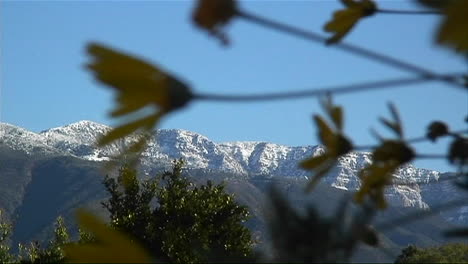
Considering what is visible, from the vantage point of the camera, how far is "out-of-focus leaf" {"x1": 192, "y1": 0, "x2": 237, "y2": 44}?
77 centimetres

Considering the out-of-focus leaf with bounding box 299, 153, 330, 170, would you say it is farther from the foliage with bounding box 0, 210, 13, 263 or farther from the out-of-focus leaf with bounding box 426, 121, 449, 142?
the foliage with bounding box 0, 210, 13, 263

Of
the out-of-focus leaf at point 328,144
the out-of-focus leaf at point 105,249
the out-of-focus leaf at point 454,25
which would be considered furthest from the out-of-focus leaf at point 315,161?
the out-of-focus leaf at point 454,25

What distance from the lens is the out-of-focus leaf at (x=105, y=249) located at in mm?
640

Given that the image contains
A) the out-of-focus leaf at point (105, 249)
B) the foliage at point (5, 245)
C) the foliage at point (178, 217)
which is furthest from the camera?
the foliage at point (5, 245)

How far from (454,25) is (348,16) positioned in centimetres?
69

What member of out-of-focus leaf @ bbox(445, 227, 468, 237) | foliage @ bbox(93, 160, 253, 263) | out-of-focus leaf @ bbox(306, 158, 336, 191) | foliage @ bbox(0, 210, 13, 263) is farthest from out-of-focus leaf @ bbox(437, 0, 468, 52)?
foliage @ bbox(0, 210, 13, 263)

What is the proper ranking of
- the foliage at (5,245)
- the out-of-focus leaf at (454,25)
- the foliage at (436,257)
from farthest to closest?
1. the foliage at (5,245)
2. the foliage at (436,257)
3. the out-of-focus leaf at (454,25)

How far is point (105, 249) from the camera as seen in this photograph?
2.16ft

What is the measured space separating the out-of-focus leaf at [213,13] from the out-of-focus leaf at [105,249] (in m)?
0.24

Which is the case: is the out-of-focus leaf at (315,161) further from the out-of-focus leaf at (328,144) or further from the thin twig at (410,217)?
the thin twig at (410,217)

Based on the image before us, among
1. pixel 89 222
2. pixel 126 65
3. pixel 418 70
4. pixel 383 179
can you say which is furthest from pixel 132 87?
pixel 383 179

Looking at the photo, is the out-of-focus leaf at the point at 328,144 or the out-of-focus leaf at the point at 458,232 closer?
the out-of-focus leaf at the point at 458,232

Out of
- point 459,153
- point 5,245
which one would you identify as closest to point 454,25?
point 459,153

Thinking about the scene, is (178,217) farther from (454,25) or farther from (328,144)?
(454,25)
